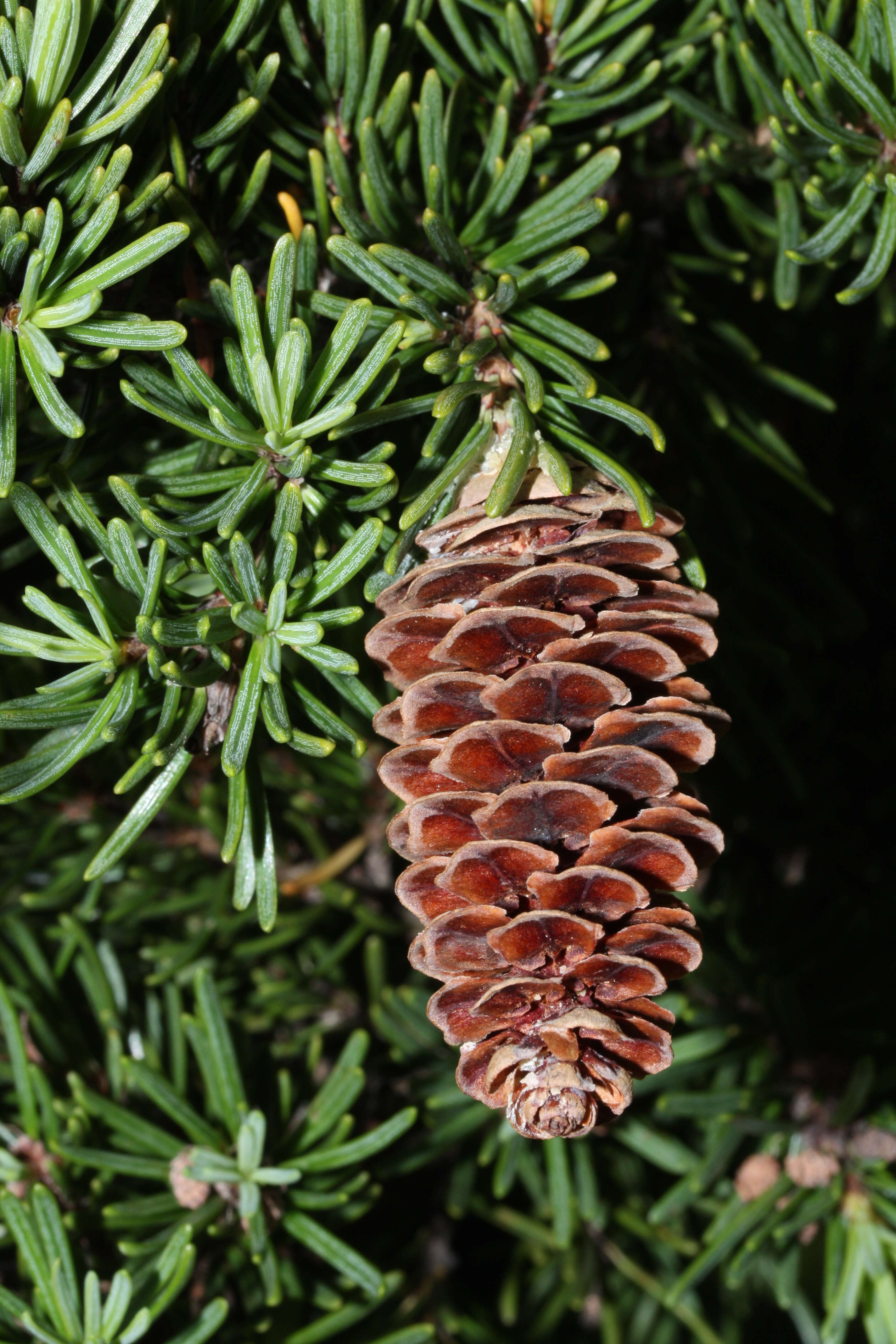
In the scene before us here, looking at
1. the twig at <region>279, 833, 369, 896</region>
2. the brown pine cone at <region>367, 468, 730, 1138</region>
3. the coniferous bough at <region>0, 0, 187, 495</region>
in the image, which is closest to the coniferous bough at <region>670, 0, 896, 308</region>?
the brown pine cone at <region>367, 468, 730, 1138</region>

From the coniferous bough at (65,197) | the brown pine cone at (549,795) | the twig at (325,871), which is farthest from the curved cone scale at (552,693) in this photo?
the twig at (325,871)

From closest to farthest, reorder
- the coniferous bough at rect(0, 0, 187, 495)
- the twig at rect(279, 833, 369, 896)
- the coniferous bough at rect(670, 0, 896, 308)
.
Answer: the coniferous bough at rect(0, 0, 187, 495)
the coniferous bough at rect(670, 0, 896, 308)
the twig at rect(279, 833, 369, 896)

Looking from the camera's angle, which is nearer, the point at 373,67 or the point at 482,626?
the point at 482,626

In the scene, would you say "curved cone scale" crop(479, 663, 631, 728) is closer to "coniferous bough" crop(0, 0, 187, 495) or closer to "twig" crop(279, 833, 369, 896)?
"coniferous bough" crop(0, 0, 187, 495)

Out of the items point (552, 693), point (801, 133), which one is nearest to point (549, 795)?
point (552, 693)

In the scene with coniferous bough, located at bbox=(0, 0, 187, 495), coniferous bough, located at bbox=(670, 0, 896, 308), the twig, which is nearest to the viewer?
coniferous bough, located at bbox=(0, 0, 187, 495)

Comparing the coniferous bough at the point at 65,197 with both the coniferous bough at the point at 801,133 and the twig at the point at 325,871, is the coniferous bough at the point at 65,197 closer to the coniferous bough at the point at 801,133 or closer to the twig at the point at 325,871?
the coniferous bough at the point at 801,133

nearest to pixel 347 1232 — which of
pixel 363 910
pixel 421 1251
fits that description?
pixel 421 1251

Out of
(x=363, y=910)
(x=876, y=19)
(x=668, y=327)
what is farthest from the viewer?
(x=363, y=910)

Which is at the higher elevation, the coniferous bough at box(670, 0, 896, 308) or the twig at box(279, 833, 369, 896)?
the coniferous bough at box(670, 0, 896, 308)

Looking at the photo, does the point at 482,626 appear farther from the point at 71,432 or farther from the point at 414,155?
the point at 414,155
